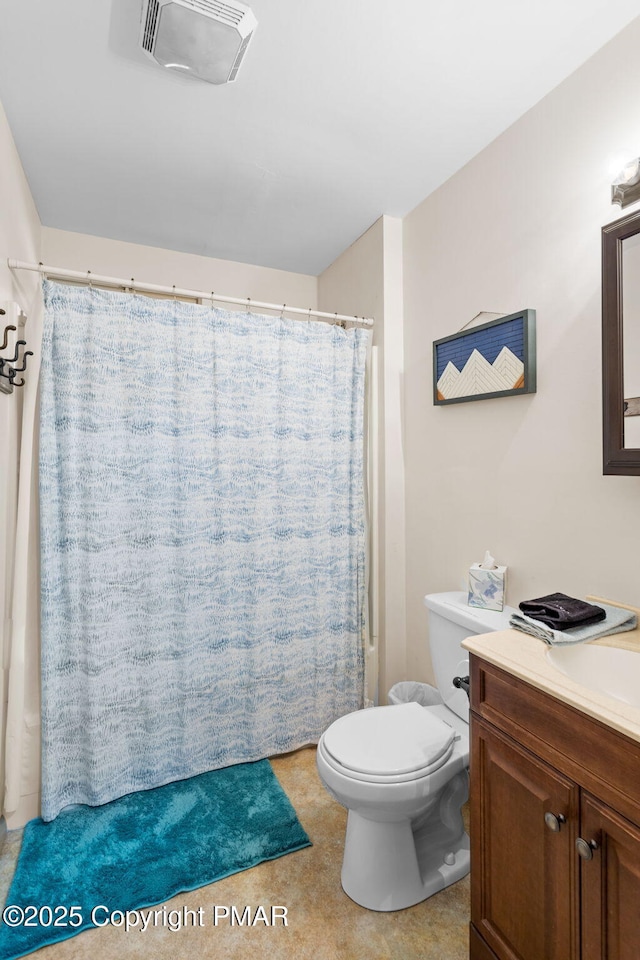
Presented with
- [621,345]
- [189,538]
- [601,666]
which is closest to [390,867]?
[601,666]

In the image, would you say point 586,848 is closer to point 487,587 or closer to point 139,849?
point 487,587

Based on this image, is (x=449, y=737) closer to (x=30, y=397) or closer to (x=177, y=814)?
(x=177, y=814)

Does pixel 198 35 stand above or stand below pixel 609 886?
above

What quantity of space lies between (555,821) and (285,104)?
210cm

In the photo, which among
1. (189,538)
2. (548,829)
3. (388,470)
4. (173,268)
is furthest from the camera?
(173,268)

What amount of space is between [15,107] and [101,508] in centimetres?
138

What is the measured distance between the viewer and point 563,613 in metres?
1.23

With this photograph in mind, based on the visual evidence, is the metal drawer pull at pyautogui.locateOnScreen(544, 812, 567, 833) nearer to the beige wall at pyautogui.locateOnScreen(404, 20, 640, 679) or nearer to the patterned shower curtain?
the beige wall at pyautogui.locateOnScreen(404, 20, 640, 679)

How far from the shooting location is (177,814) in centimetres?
183

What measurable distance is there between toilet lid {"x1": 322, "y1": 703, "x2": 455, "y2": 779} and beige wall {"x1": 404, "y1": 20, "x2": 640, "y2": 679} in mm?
531

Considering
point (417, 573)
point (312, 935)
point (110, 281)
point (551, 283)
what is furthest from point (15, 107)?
point (312, 935)

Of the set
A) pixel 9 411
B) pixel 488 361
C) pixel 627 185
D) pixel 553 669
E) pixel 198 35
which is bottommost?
pixel 553 669

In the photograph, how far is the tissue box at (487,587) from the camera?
1704mm

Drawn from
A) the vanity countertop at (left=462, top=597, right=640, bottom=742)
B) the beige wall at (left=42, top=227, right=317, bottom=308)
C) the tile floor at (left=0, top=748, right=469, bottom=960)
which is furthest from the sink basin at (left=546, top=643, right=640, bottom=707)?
the beige wall at (left=42, top=227, right=317, bottom=308)
